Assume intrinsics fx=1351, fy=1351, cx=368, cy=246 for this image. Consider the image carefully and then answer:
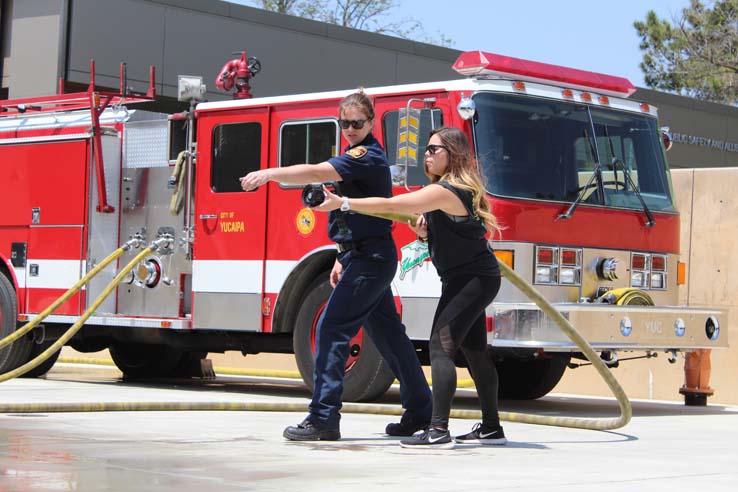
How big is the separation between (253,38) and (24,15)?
4.24m

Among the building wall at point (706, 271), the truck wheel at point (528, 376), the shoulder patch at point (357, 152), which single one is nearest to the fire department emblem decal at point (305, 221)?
the truck wheel at point (528, 376)

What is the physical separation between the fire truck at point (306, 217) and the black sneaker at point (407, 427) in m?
2.02

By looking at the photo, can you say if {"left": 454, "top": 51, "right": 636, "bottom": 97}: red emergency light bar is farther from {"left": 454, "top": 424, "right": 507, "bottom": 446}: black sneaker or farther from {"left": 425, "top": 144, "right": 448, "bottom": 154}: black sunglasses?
{"left": 454, "top": 424, "right": 507, "bottom": 446}: black sneaker

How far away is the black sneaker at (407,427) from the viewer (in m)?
7.91

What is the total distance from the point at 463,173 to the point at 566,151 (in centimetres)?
339

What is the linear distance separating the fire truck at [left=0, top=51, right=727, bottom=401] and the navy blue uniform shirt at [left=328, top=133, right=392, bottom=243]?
206 centimetres

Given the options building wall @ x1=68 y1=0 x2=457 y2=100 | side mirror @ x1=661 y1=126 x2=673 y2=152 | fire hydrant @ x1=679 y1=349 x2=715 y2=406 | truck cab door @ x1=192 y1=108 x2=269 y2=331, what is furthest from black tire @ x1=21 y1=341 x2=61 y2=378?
building wall @ x1=68 y1=0 x2=457 y2=100

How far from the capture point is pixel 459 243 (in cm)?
734

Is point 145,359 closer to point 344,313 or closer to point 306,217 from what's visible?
point 306,217

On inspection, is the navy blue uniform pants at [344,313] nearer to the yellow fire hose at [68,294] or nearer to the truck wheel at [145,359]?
the yellow fire hose at [68,294]

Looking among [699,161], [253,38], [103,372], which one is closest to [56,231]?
[103,372]

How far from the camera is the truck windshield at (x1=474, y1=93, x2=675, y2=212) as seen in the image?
10180mm

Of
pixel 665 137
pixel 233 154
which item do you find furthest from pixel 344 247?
pixel 665 137

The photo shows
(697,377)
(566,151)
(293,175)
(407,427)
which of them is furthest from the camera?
(697,377)
